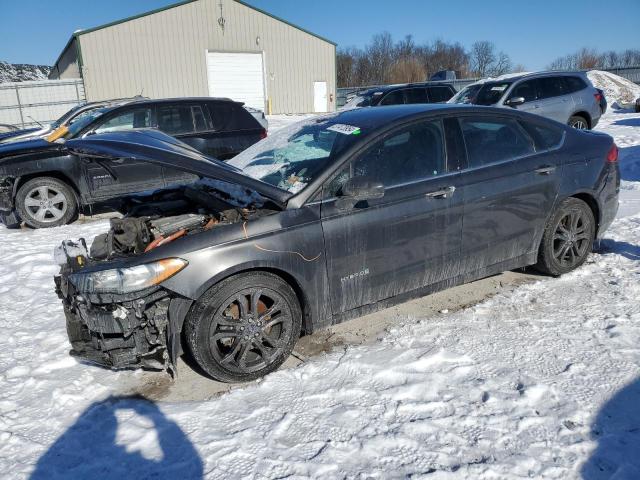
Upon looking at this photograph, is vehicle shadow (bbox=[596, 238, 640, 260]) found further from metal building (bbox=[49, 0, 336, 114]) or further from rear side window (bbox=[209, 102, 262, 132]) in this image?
metal building (bbox=[49, 0, 336, 114])

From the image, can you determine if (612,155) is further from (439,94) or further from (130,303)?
(439,94)

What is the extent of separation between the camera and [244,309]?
119 inches

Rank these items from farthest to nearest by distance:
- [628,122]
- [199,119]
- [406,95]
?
[628,122] → [406,95] → [199,119]

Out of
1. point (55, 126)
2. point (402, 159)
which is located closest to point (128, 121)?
point (55, 126)

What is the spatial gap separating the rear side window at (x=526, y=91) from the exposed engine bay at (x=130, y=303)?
31.1 ft

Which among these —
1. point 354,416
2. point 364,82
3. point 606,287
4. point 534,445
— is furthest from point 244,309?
point 364,82

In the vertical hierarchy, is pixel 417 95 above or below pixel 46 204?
above

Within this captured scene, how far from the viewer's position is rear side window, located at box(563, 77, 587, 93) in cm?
1130

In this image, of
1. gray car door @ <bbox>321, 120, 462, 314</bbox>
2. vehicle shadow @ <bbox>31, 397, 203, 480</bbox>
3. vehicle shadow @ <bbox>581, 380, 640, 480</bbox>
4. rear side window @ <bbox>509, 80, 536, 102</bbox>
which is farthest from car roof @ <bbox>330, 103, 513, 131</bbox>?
rear side window @ <bbox>509, 80, 536, 102</bbox>

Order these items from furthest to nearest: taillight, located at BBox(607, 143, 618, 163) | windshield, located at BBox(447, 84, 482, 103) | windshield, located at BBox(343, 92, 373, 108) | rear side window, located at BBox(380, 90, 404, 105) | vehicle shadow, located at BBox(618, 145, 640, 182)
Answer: windshield, located at BBox(343, 92, 373, 108) < rear side window, located at BBox(380, 90, 404, 105) < windshield, located at BBox(447, 84, 482, 103) < vehicle shadow, located at BBox(618, 145, 640, 182) < taillight, located at BBox(607, 143, 618, 163)

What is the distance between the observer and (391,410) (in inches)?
109

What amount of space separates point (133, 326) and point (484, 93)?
10611 mm

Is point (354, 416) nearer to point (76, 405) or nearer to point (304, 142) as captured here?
point (76, 405)

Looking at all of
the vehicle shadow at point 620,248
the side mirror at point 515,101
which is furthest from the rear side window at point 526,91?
the vehicle shadow at point 620,248
